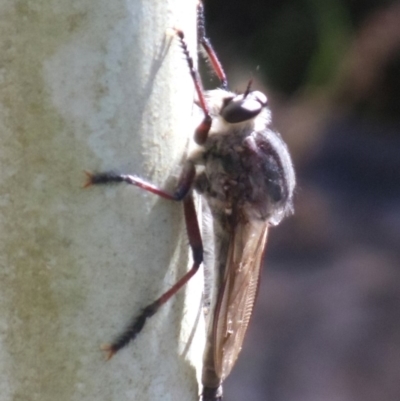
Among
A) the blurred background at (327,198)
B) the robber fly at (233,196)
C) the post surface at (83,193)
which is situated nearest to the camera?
the post surface at (83,193)

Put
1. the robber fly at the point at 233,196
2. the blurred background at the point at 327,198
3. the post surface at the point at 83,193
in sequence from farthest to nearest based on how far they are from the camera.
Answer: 1. the blurred background at the point at 327,198
2. the robber fly at the point at 233,196
3. the post surface at the point at 83,193

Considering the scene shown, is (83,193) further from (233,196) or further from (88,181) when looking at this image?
(233,196)

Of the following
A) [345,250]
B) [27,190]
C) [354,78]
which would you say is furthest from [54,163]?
[354,78]

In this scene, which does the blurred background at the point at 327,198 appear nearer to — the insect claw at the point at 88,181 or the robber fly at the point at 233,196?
the robber fly at the point at 233,196

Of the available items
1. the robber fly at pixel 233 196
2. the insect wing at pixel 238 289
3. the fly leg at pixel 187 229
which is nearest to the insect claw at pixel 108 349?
the fly leg at pixel 187 229

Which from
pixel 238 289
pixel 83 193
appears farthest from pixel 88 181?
pixel 238 289

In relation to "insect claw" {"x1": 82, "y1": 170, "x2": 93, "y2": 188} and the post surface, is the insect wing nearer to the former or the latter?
the post surface

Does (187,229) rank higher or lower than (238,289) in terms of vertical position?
higher

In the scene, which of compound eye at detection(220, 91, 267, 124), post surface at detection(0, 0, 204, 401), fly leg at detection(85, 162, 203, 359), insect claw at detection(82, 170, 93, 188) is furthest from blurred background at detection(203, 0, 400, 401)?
insect claw at detection(82, 170, 93, 188)
